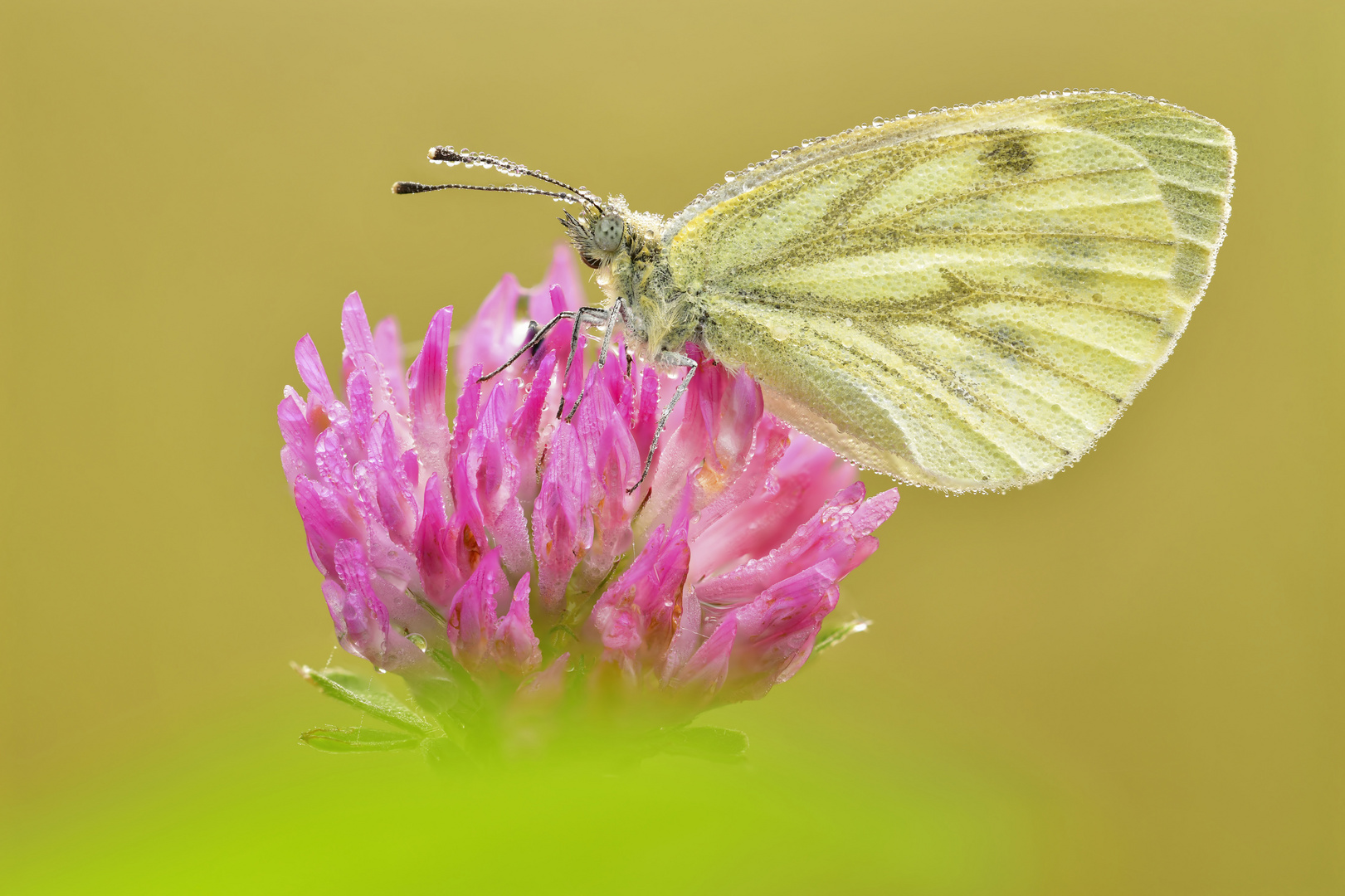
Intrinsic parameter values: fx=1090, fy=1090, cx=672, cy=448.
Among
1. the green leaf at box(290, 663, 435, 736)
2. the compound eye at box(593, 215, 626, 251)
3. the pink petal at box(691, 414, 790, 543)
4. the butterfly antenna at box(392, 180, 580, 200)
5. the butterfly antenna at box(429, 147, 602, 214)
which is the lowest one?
the green leaf at box(290, 663, 435, 736)

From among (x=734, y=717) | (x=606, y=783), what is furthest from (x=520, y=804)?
(x=734, y=717)

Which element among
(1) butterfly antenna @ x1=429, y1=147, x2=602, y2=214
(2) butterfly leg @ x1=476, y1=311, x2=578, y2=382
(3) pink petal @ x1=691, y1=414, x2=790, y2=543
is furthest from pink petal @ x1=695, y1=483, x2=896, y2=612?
(1) butterfly antenna @ x1=429, y1=147, x2=602, y2=214

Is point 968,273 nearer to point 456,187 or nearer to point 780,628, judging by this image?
point 780,628

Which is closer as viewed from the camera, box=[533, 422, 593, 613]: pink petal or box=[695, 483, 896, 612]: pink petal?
box=[533, 422, 593, 613]: pink petal

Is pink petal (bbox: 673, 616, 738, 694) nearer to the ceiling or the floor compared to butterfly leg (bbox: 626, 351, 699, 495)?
nearer to the floor

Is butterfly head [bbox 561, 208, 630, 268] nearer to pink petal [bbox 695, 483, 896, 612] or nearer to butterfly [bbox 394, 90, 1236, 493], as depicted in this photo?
butterfly [bbox 394, 90, 1236, 493]

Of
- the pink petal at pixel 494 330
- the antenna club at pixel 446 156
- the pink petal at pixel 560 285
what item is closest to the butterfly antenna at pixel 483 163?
the antenna club at pixel 446 156

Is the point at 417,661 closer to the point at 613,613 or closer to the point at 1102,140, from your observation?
the point at 613,613
